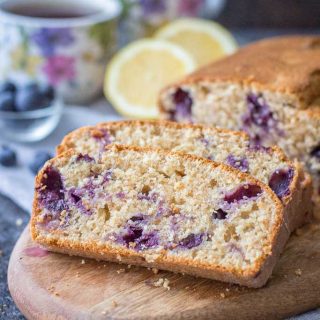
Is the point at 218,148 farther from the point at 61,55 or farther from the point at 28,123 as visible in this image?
the point at 61,55

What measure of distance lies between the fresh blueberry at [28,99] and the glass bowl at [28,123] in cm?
3

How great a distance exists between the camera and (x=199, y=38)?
514 centimetres

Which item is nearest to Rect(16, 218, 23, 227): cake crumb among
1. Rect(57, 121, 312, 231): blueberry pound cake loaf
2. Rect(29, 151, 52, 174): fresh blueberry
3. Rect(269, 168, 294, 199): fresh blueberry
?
Rect(29, 151, 52, 174): fresh blueberry

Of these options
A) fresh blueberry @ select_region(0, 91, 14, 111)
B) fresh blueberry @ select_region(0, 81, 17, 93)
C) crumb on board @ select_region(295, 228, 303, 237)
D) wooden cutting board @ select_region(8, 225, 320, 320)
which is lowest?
fresh blueberry @ select_region(0, 91, 14, 111)

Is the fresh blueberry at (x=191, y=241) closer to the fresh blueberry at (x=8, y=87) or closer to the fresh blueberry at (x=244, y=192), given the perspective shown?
the fresh blueberry at (x=244, y=192)

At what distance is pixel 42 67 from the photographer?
15.4 feet

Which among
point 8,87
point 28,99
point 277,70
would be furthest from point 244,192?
point 8,87

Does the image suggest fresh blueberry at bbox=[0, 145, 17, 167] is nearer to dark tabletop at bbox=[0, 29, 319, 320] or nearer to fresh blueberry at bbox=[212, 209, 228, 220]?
dark tabletop at bbox=[0, 29, 319, 320]

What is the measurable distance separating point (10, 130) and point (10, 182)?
1.99 ft

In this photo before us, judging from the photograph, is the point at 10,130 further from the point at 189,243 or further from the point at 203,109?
the point at 189,243

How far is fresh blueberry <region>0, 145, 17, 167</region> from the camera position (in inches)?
156

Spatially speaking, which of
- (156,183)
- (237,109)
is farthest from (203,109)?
(156,183)

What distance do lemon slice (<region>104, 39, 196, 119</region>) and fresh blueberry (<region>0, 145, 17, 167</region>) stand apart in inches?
35.3

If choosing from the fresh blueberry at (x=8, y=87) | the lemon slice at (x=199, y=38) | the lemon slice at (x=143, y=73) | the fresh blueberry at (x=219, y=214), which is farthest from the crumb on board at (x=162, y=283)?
the lemon slice at (x=199, y=38)
